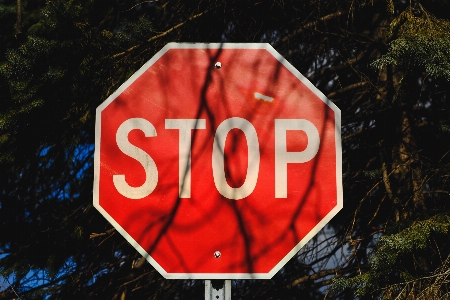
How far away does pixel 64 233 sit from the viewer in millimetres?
4219

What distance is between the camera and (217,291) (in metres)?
1.68

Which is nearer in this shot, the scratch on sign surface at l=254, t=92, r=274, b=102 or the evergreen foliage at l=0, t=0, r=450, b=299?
the scratch on sign surface at l=254, t=92, r=274, b=102

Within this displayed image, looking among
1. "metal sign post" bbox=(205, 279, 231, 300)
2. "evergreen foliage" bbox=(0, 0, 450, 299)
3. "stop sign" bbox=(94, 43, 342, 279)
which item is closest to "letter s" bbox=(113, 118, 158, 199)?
"stop sign" bbox=(94, 43, 342, 279)

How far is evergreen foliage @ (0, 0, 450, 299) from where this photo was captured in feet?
12.4

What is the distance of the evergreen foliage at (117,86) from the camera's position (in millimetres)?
3793

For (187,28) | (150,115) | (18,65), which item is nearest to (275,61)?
(150,115)

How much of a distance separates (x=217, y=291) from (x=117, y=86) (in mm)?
2608

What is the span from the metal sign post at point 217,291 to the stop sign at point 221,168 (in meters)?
0.03

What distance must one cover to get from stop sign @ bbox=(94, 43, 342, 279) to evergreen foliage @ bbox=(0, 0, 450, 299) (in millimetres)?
1864

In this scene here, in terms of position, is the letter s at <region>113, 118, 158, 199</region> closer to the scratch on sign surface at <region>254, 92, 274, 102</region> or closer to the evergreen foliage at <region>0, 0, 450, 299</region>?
the scratch on sign surface at <region>254, 92, 274, 102</region>

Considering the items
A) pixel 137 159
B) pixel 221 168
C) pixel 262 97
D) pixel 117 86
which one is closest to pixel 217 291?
pixel 221 168

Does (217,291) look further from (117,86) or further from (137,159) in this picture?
(117,86)

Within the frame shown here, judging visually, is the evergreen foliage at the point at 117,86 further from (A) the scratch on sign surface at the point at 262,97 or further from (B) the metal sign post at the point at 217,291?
(B) the metal sign post at the point at 217,291

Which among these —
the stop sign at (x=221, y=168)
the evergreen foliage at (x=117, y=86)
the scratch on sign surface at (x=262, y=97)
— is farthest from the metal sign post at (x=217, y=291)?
the evergreen foliage at (x=117, y=86)
